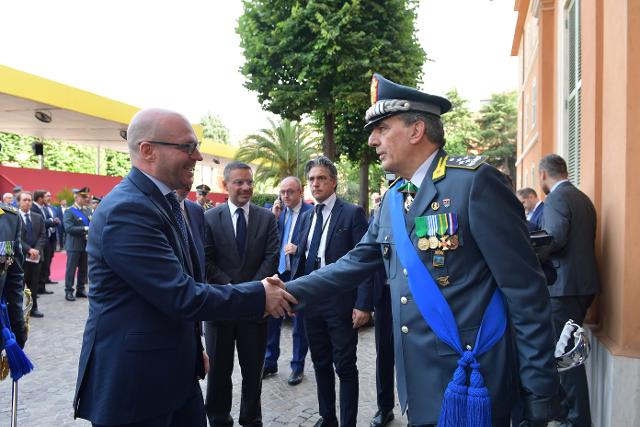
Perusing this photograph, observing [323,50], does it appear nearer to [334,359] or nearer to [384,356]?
[384,356]

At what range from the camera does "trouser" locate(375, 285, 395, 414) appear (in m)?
4.52

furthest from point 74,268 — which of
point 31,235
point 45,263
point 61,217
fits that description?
point 61,217

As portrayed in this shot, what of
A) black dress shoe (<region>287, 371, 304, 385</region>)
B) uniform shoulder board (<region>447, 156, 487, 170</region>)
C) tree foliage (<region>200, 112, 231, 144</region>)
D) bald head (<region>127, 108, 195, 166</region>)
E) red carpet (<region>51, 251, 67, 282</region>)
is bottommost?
black dress shoe (<region>287, 371, 304, 385</region>)

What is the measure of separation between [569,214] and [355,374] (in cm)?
235

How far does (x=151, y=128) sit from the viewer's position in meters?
2.46

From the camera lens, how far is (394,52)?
35.8 ft

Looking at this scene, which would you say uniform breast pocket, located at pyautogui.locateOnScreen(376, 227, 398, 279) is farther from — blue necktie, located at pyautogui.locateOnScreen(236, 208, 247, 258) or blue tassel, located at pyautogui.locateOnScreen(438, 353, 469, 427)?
blue necktie, located at pyautogui.locateOnScreen(236, 208, 247, 258)

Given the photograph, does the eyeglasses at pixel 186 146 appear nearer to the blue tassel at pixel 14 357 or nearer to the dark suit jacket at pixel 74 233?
the blue tassel at pixel 14 357

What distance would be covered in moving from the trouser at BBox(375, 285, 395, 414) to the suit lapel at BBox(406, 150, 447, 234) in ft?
8.30

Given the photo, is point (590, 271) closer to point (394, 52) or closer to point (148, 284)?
point (148, 284)

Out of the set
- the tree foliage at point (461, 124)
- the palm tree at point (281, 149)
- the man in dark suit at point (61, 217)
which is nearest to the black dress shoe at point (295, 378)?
the man in dark suit at point (61, 217)

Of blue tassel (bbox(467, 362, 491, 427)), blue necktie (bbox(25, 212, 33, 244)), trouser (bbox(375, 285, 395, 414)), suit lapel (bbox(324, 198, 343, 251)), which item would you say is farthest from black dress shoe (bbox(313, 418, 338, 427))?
blue necktie (bbox(25, 212, 33, 244))

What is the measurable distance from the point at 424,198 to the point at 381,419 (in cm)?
285

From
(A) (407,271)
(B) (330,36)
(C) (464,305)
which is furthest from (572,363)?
(B) (330,36)
